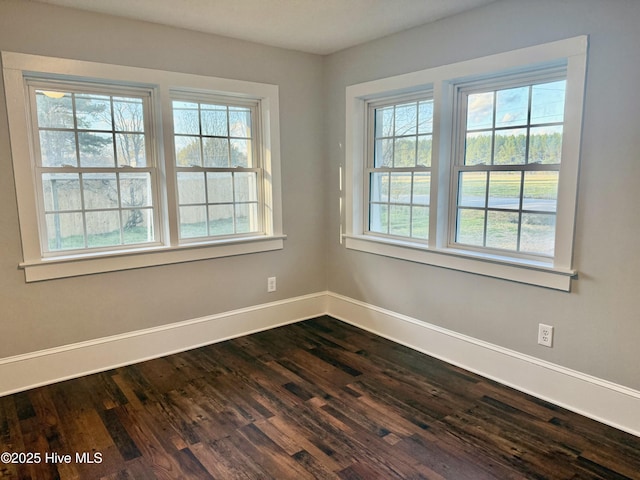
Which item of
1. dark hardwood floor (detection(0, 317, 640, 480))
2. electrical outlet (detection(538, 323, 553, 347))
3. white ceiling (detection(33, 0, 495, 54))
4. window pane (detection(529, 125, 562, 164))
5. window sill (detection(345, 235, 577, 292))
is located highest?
white ceiling (detection(33, 0, 495, 54))

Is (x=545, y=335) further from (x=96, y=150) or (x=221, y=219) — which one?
(x=96, y=150)

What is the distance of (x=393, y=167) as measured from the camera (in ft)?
11.8

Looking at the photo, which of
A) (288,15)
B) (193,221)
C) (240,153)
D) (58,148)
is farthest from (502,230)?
(58,148)

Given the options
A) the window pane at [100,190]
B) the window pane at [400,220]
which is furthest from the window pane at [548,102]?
the window pane at [100,190]

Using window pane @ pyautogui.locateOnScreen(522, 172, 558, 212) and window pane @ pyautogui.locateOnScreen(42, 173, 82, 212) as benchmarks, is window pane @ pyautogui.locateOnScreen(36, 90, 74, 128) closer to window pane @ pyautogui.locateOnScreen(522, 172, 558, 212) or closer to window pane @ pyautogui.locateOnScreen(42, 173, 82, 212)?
window pane @ pyautogui.locateOnScreen(42, 173, 82, 212)

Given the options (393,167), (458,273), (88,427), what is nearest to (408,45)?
(393,167)

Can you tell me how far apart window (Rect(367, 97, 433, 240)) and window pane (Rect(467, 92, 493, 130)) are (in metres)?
0.34

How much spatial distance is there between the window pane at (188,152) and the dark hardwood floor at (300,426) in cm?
153

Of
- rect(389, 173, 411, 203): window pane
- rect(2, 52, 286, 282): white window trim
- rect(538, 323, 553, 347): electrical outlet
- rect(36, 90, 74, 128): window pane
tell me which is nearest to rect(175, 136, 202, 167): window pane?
rect(2, 52, 286, 282): white window trim

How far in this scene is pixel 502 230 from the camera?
288 cm

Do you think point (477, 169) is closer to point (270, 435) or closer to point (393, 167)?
point (393, 167)

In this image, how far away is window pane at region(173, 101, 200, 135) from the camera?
332 centimetres

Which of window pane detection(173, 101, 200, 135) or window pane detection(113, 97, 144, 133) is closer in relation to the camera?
window pane detection(113, 97, 144, 133)

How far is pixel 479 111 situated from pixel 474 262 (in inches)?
40.7
